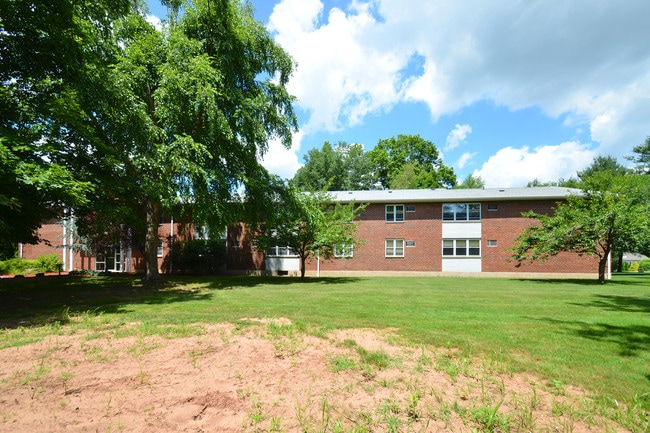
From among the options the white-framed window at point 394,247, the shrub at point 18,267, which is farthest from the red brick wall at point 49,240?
the white-framed window at point 394,247

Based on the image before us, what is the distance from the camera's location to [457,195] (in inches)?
1097

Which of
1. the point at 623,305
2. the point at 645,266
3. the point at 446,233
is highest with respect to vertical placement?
the point at 446,233

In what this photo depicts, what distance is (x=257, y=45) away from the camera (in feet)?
59.3

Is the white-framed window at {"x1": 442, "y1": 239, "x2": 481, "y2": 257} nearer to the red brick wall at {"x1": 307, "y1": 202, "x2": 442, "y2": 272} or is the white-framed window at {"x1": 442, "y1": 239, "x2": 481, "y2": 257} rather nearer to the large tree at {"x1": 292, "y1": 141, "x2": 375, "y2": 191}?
the red brick wall at {"x1": 307, "y1": 202, "x2": 442, "y2": 272}

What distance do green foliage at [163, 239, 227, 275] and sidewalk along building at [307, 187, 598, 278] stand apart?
300 inches

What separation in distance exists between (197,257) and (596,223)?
88.8 ft

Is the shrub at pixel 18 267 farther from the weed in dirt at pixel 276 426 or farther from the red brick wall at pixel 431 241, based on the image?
the weed in dirt at pixel 276 426

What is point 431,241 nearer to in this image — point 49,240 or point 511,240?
point 511,240

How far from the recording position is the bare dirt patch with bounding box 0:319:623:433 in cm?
351

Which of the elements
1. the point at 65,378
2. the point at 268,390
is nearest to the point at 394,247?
the point at 268,390

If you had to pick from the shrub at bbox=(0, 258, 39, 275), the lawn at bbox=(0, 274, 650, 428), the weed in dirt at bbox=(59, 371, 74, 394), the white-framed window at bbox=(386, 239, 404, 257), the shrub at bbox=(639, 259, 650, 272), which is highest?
the white-framed window at bbox=(386, 239, 404, 257)

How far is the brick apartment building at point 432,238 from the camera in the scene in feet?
88.4

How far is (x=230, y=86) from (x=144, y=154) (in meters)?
5.12

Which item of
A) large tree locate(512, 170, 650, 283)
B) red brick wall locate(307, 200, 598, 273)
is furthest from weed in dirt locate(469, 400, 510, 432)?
red brick wall locate(307, 200, 598, 273)
